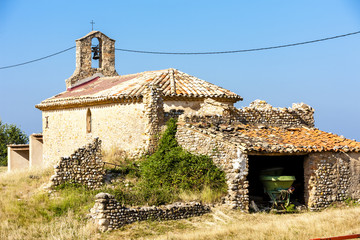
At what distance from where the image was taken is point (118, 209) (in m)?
16.1

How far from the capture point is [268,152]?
744 inches

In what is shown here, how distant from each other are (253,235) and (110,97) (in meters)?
12.0

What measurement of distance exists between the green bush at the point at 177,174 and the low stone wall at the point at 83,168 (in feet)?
6.07

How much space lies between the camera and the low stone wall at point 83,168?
18844mm

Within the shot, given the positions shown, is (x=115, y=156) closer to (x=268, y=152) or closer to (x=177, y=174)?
(x=177, y=174)

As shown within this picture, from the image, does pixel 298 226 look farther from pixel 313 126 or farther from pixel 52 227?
pixel 313 126

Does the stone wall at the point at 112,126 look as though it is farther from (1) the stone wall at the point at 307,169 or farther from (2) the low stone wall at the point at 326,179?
(2) the low stone wall at the point at 326,179

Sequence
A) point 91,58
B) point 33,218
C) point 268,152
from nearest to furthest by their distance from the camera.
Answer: point 33,218, point 268,152, point 91,58

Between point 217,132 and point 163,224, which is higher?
point 217,132

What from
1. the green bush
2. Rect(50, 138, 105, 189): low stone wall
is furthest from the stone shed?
Rect(50, 138, 105, 189): low stone wall

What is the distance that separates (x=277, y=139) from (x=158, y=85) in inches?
230

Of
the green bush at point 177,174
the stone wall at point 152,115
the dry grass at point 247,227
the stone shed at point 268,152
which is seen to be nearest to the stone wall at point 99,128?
the stone wall at point 152,115

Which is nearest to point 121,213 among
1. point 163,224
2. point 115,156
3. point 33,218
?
point 163,224

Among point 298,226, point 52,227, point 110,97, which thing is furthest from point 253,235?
point 110,97
